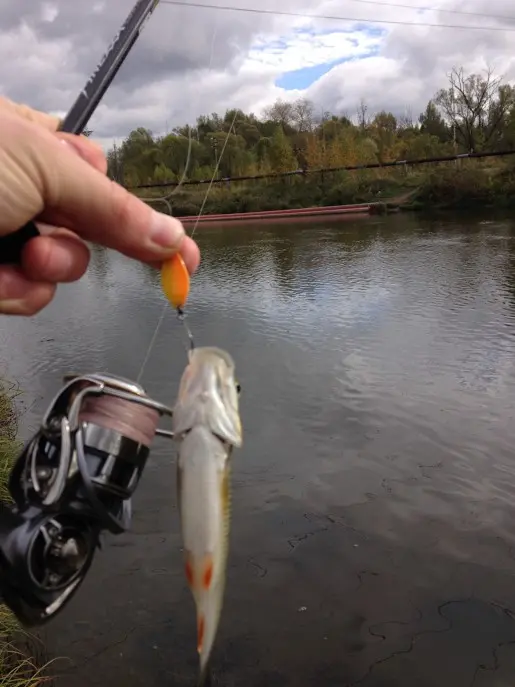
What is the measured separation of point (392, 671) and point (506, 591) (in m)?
1.04

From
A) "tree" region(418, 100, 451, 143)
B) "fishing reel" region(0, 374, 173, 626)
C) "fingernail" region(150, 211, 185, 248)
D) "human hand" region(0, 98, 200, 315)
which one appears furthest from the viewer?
"tree" region(418, 100, 451, 143)

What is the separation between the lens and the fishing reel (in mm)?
1691

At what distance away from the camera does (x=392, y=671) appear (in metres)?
3.48

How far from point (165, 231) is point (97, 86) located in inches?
68.8

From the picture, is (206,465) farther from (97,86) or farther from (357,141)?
(357,141)

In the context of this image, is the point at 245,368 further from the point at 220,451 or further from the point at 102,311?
the point at 220,451

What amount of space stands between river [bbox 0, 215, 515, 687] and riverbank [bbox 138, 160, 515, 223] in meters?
17.0

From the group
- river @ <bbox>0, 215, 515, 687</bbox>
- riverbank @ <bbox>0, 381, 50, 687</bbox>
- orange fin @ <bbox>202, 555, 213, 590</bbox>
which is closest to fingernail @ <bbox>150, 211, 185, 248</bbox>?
orange fin @ <bbox>202, 555, 213, 590</bbox>

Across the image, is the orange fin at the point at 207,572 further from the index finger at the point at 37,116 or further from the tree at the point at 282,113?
the tree at the point at 282,113

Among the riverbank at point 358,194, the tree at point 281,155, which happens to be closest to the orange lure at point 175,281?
the riverbank at point 358,194

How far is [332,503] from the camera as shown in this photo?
507cm

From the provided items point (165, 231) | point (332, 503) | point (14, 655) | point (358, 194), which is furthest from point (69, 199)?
point (358, 194)

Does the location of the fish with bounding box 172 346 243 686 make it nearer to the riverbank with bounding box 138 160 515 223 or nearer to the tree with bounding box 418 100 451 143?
the riverbank with bounding box 138 160 515 223

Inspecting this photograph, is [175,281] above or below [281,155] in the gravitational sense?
below
